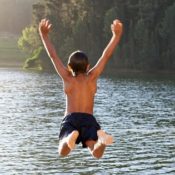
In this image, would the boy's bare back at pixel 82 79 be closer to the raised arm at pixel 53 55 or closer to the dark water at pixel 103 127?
the raised arm at pixel 53 55

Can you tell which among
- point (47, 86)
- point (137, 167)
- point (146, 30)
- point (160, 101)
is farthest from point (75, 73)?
point (146, 30)

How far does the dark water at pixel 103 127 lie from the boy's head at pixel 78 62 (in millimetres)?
19976

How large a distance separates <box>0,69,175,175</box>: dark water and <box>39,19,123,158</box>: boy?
767 inches

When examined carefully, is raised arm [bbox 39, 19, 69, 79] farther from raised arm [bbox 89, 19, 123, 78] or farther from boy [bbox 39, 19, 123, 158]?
raised arm [bbox 89, 19, 123, 78]

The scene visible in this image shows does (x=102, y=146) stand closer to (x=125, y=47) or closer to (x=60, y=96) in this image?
(x=60, y=96)

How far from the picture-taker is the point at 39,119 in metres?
52.8

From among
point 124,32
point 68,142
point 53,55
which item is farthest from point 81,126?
point 124,32

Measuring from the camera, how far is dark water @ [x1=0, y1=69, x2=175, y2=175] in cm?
3184

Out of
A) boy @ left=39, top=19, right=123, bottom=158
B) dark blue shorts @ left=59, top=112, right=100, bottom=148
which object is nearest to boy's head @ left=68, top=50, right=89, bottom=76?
boy @ left=39, top=19, right=123, bottom=158

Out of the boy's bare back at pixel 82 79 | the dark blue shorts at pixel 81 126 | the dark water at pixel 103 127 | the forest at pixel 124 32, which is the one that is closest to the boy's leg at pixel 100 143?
the dark blue shorts at pixel 81 126

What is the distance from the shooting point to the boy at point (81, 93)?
10609 mm

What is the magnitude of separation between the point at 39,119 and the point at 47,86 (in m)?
37.7

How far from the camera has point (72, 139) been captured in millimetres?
10273

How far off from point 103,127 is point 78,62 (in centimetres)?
3668
